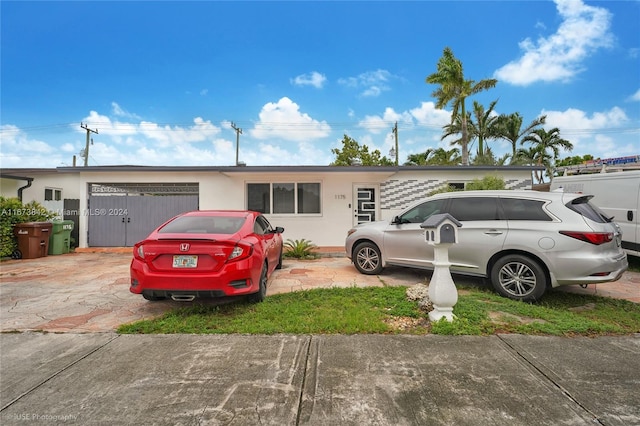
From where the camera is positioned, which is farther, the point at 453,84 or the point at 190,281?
the point at 453,84

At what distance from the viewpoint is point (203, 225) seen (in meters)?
4.80

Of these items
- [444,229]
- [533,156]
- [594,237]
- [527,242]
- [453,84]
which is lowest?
[527,242]

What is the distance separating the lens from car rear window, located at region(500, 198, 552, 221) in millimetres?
4707

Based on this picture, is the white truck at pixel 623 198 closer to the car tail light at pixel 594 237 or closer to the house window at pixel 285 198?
the car tail light at pixel 594 237

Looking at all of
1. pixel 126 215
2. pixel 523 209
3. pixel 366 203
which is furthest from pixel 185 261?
pixel 126 215

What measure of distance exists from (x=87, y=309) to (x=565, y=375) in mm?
5936

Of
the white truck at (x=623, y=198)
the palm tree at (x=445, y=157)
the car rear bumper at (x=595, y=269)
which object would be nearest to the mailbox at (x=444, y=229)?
the car rear bumper at (x=595, y=269)

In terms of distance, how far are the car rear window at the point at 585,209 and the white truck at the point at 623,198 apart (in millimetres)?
2034

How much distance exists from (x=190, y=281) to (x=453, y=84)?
68.5 feet

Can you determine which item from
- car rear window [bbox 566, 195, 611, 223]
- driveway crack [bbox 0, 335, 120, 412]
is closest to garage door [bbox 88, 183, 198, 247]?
driveway crack [bbox 0, 335, 120, 412]

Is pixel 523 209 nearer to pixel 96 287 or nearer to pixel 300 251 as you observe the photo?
pixel 300 251

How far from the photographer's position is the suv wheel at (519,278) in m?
4.52

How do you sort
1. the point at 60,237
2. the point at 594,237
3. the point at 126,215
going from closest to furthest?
the point at 594,237, the point at 60,237, the point at 126,215

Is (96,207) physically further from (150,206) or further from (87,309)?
(87,309)
